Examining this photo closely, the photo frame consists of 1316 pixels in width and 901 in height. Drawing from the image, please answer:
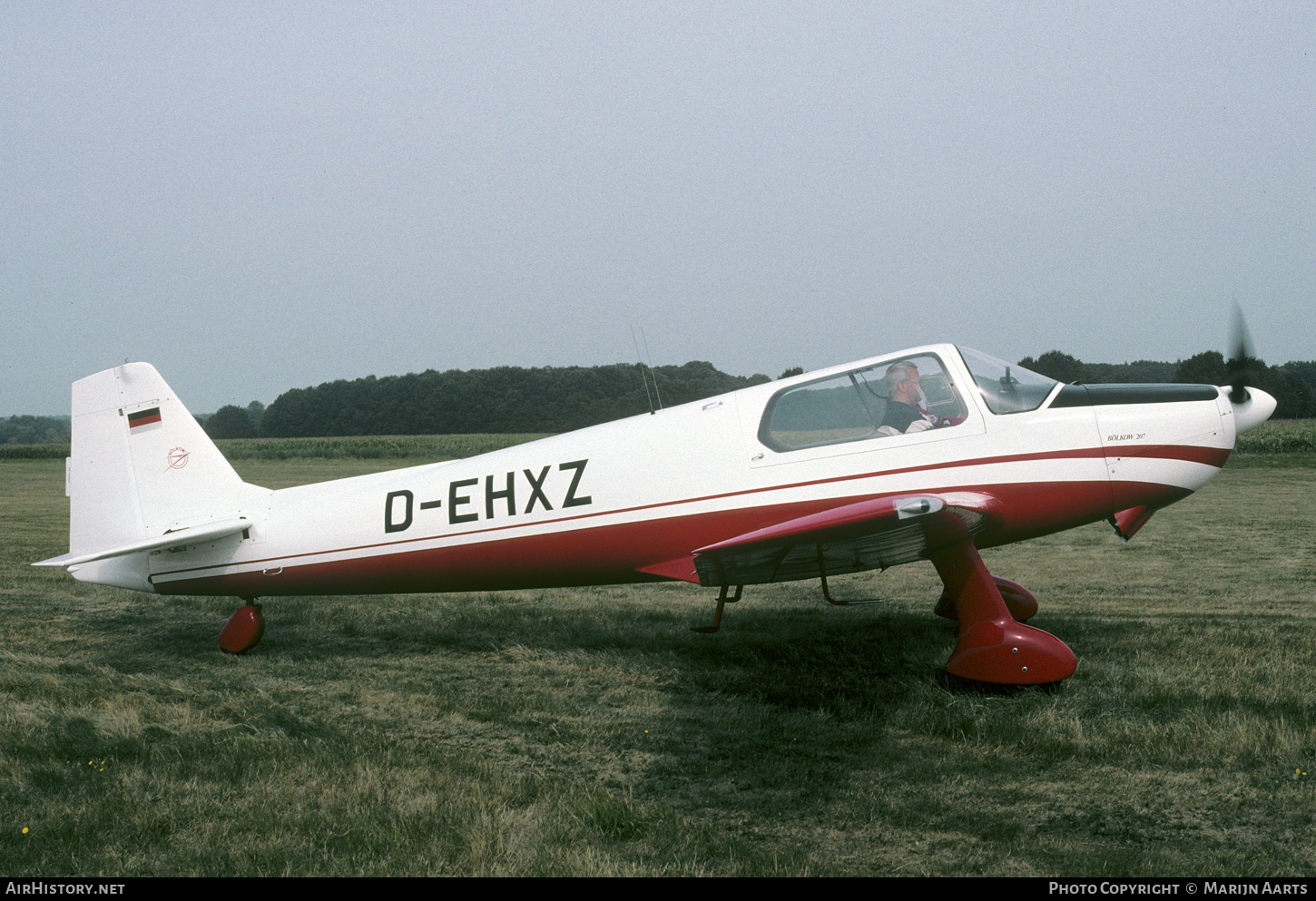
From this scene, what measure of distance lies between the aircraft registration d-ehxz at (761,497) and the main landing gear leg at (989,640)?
1cm

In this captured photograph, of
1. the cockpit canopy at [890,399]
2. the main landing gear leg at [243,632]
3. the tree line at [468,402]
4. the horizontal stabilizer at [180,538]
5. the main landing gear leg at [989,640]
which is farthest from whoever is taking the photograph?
the tree line at [468,402]

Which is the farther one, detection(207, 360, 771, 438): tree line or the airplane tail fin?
detection(207, 360, 771, 438): tree line

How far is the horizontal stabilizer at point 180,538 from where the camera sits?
6254mm

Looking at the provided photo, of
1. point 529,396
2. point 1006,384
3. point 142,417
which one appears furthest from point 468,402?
point 1006,384

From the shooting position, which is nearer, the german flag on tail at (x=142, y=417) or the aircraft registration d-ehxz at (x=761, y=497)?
the aircraft registration d-ehxz at (x=761, y=497)

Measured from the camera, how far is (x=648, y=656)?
6.25 meters

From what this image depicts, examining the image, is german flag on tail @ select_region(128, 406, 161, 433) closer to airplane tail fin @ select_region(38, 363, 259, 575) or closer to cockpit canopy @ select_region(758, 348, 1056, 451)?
airplane tail fin @ select_region(38, 363, 259, 575)

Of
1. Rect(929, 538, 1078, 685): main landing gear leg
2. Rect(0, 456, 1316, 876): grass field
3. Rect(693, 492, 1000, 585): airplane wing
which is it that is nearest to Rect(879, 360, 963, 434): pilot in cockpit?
→ Rect(693, 492, 1000, 585): airplane wing

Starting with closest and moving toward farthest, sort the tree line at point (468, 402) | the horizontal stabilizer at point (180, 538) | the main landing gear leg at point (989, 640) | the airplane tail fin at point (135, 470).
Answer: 1. the main landing gear leg at point (989, 640)
2. the horizontal stabilizer at point (180, 538)
3. the airplane tail fin at point (135, 470)
4. the tree line at point (468, 402)

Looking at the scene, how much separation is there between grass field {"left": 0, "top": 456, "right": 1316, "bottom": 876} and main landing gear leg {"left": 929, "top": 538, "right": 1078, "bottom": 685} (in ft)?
0.50

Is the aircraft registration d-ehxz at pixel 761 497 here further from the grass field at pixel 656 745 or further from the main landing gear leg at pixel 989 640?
the grass field at pixel 656 745

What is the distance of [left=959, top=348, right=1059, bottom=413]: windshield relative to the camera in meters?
5.28

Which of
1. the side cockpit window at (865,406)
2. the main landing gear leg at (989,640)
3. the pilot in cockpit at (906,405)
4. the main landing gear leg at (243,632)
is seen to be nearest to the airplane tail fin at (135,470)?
the main landing gear leg at (243,632)
